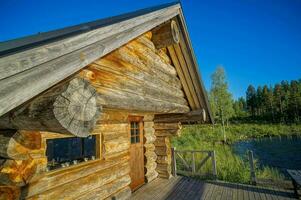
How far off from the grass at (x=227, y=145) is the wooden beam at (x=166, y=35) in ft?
19.6

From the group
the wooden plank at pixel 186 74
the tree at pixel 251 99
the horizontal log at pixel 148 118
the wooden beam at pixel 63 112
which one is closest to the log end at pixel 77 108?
the wooden beam at pixel 63 112

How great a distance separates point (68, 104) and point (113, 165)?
4.24 meters

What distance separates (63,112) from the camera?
128cm

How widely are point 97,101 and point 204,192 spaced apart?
5.91 meters

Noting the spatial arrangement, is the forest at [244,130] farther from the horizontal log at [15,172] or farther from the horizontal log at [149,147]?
the horizontal log at [15,172]

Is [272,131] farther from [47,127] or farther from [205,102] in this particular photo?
[47,127]

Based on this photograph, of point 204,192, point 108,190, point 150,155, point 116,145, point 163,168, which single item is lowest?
point 204,192

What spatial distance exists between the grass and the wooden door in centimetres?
316

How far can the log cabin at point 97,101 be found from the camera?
4.23 ft

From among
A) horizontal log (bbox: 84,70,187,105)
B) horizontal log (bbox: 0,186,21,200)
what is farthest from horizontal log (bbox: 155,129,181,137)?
horizontal log (bbox: 0,186,21,200)

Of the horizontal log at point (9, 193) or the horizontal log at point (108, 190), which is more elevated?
the horizontal log at point (9, 193)

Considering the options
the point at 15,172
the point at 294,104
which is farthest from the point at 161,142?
the point at 294,104

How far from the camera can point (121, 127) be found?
18.8 feet

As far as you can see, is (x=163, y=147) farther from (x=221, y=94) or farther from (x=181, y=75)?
(x=221, y=94)
